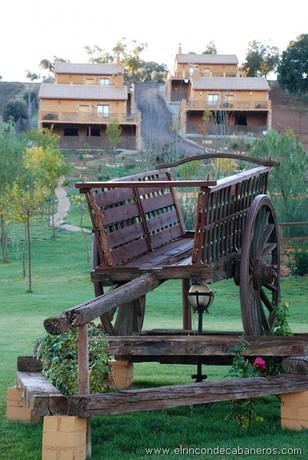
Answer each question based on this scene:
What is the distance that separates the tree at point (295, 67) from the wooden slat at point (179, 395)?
75580 mm

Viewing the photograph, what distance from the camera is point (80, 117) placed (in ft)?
229

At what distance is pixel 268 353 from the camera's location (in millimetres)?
7902

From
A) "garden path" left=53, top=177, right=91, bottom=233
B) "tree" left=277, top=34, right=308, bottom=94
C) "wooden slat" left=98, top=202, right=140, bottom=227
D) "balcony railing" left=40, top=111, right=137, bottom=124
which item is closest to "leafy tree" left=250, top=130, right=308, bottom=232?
"garden path" left=53, top=177, right=91, bottom=233

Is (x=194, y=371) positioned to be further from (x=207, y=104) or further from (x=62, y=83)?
(x=62, y=83)

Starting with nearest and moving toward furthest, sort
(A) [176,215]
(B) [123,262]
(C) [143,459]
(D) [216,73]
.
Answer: (C) [143,459], (B) [123,262], (A) [176,215], (D) [216,73]

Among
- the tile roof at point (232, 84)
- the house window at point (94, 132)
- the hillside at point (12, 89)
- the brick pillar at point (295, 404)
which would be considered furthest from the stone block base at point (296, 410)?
the hillside at point (12, 89)

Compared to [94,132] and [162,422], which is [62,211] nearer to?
[94,132]

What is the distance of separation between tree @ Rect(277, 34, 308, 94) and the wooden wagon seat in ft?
238

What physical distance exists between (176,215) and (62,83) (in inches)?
2712

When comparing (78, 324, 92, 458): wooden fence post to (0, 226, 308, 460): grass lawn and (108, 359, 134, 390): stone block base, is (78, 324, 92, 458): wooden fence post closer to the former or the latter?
(0, 226, 308, 460): grass lawn

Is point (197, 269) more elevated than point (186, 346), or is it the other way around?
point (197, 269)

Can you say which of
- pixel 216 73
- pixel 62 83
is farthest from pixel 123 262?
pixel 216 73

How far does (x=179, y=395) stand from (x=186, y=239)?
3873 mm

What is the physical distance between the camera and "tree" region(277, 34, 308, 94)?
8175 cm
